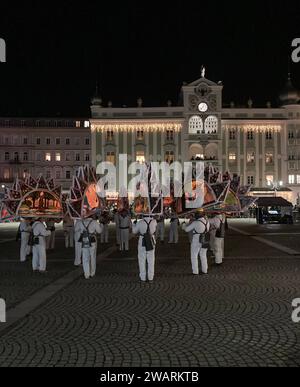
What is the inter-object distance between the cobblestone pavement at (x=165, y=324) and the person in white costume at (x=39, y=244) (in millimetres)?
1905

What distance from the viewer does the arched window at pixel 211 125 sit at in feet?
224

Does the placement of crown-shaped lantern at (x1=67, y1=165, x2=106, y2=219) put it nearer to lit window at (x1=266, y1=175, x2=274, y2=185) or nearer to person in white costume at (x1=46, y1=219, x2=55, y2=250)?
person in white costume at (x1=46, y1=219, x2=55, y2=250)

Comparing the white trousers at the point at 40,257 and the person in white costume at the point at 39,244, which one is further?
the white trousers at the point at 40,257

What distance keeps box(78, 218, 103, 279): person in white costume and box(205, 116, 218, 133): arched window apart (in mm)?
58064

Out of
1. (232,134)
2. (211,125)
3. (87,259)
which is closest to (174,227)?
(87,259)

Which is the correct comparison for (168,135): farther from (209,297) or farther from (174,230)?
(209,297)

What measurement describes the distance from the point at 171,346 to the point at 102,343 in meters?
0.96

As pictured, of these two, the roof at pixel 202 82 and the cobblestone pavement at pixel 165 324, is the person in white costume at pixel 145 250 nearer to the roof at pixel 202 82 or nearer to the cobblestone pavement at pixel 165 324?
the cobblestone pavement at pixel 165 324

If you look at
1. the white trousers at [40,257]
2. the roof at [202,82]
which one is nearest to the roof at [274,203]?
the white trousers at [40,257]

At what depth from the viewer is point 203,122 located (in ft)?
224

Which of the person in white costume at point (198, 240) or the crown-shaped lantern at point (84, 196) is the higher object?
the crown-shaped lantern at point (84, 196)

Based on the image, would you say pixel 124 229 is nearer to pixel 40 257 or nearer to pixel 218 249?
pixel 218 249

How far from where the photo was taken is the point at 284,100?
70.9 m
